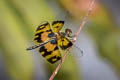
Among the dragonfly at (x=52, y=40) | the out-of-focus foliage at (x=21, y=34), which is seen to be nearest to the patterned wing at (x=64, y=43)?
the dragonfly at (x=52, y=40)

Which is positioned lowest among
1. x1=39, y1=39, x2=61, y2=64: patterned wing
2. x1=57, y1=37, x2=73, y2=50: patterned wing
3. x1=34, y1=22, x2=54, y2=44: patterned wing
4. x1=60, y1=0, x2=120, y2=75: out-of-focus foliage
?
x1=60, y1=0, x2=120, y2=75: out-of-focus foliage

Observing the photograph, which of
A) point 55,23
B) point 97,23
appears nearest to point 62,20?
point 55,23

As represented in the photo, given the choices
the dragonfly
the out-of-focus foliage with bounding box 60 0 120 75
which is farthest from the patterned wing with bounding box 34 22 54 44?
the out-of-focus foliage with bounding box 60 0 120 75

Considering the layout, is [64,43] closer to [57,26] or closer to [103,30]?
[57,26]

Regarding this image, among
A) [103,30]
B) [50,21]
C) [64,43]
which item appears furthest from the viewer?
[103,30]

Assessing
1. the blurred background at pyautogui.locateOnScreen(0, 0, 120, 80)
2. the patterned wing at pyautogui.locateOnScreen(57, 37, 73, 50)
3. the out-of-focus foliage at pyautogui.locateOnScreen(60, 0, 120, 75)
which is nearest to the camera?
the patterned wing at pyautogui.locateOnScreen(57, 37, 73, 50)

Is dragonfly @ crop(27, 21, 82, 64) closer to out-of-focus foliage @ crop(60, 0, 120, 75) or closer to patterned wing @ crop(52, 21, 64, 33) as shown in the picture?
patterned wing @ crop(52, 21, 64, 33)

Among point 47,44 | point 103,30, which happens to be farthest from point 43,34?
point 103,30
